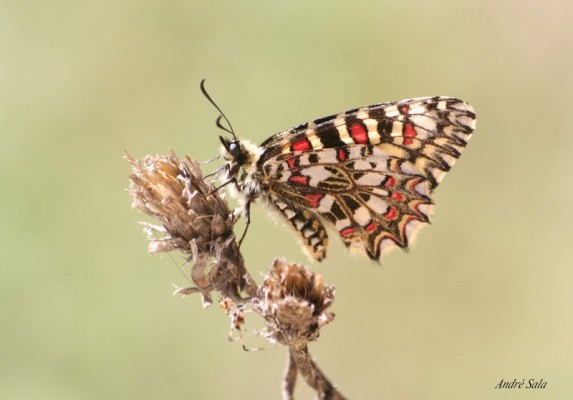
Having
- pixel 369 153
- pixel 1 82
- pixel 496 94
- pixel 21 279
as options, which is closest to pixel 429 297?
pixel 496 94

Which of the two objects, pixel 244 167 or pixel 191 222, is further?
pixel 244 167

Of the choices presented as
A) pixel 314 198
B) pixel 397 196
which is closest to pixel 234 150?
pixel 314 198

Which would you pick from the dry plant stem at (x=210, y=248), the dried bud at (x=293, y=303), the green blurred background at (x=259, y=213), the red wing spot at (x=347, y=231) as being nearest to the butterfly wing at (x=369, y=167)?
the red wing spot at (x=347, y=231)

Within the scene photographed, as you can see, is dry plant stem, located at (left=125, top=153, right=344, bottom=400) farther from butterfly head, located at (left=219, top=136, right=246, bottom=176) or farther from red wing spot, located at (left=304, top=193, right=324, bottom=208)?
red wing spot, located at (left=304, top=193, right=324, bottom=208)

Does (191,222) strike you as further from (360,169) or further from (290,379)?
(360,169)

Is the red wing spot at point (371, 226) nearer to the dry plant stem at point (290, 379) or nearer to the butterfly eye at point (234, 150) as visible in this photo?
the butterfly eye at point (234, 150)

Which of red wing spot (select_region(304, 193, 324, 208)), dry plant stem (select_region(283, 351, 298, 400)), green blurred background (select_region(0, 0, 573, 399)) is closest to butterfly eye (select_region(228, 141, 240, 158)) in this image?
red wing spot (select_region(304, 193, 324, 208))
